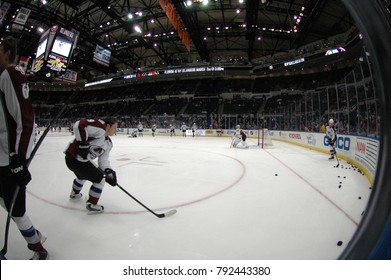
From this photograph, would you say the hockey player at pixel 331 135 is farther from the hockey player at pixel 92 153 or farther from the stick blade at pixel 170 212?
the hockey player at pixel 92 153

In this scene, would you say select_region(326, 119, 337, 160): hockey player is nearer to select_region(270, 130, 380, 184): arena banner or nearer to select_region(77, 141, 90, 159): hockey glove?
select_region(270, 130, 380, 184): arena banner

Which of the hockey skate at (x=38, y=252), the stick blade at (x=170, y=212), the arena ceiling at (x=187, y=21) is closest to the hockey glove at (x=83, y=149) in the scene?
the hockey skate at (x=38, y=252)

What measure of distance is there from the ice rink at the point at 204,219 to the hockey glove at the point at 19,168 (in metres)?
0.77

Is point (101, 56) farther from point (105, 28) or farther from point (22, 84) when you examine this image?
point (22, 84)

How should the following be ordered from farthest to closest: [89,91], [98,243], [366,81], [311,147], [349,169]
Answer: [89,91] < [311,147] < [349,169] < [366,81] < [98,243]

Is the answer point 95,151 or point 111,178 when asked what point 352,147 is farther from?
point 95,151

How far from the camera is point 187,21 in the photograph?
12812 mm

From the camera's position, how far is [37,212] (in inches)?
107

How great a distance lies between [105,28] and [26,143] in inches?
665

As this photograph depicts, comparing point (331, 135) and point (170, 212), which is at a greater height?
point (331, 135)

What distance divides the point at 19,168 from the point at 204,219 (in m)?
1.87

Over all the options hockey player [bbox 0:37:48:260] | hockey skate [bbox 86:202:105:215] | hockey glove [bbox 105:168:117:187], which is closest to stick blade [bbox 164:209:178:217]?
hockey glove [bbox 105:168:117:187]

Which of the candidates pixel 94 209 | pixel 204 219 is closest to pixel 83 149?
pixel 94 209

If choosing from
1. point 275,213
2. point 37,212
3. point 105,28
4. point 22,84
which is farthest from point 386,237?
point 105,28
